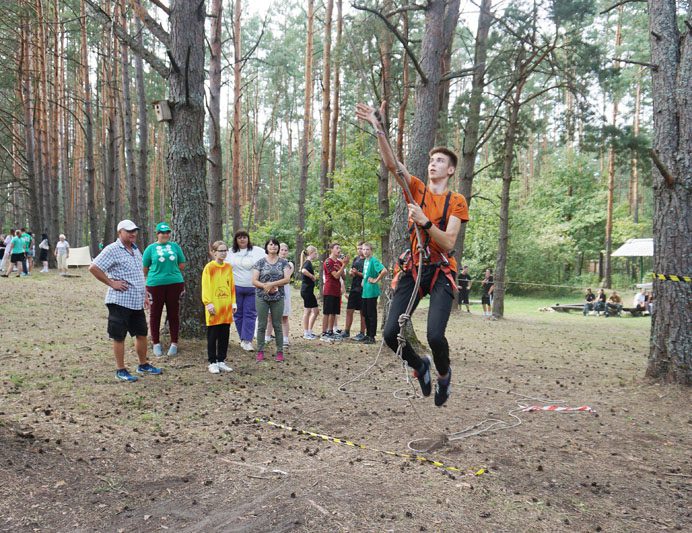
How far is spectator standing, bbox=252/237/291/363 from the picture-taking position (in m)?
8.50

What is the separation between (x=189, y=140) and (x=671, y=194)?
6942mm

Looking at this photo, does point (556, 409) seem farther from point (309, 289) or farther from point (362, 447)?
point (309, 289)

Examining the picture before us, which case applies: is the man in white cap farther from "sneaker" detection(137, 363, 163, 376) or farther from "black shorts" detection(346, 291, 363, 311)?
"black shorts" detection(346, 291, 363, 311)

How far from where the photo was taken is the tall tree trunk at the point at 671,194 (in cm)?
689

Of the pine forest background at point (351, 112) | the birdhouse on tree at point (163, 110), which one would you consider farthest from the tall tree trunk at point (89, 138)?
the birdhouse on tree at point (163, 110)

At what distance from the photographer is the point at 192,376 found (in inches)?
286

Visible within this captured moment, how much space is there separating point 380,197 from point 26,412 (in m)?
13.6

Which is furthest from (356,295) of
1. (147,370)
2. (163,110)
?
(163,110)

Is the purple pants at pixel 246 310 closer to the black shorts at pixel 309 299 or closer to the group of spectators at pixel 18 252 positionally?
the black shorts at pixel 309 299

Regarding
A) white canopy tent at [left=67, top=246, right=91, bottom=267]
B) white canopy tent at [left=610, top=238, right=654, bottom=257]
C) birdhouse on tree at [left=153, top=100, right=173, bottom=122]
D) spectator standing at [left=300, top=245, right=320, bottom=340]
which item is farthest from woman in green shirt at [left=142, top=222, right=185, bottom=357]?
white canopy tent at [left=610, top=238, right=654, bottom=257]

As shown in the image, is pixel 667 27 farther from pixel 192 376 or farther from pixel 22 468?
pixel 22 468

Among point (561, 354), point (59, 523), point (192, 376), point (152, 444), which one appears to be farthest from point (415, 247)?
point (561, 354)

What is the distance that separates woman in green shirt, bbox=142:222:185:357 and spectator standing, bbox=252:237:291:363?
3.99 feet

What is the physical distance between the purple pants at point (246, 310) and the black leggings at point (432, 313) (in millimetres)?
4627
